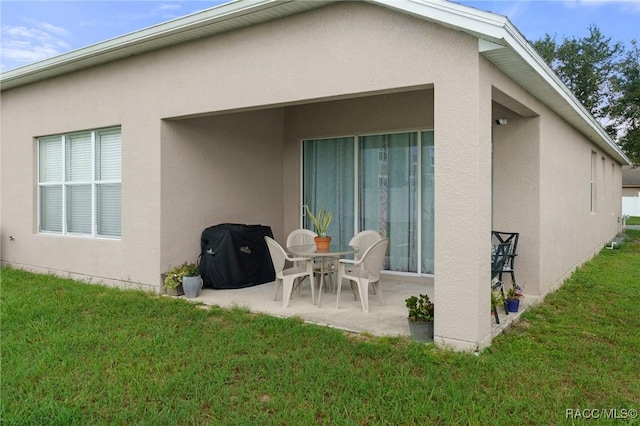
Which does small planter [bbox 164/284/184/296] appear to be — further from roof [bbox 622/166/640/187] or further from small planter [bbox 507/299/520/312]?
roof [bbox 622/166/640/187]

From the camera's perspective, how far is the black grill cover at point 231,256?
6598 mm

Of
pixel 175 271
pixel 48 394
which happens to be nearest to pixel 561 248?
pixel 175 271

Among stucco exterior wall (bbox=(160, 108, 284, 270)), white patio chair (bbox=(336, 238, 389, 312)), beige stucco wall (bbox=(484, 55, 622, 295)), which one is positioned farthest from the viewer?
stucco exterior wall (bbox=(160, 108, 284, 270))

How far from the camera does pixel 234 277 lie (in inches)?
265

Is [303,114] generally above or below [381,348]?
above

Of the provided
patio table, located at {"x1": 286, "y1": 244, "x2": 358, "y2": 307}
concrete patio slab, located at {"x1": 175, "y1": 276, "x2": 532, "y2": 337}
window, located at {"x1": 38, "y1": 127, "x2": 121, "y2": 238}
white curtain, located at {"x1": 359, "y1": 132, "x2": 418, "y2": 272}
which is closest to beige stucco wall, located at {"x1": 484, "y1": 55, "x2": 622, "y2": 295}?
concrete patio slab, located at {"x1": 175, "y1": 276, "x2": 532, "y2": 337}

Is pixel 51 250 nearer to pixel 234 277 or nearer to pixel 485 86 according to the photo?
pixel 234 277

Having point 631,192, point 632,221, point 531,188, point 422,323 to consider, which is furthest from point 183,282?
point 631,192

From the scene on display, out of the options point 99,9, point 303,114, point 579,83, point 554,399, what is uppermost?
point 579,83

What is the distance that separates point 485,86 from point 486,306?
2.04 meters

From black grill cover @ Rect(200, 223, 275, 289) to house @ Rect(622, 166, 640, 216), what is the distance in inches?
1262

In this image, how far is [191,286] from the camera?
612 centimetres

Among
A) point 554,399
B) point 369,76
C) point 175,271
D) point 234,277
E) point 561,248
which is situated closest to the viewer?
point 554,399

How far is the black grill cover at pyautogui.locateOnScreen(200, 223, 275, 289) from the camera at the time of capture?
660 cm
